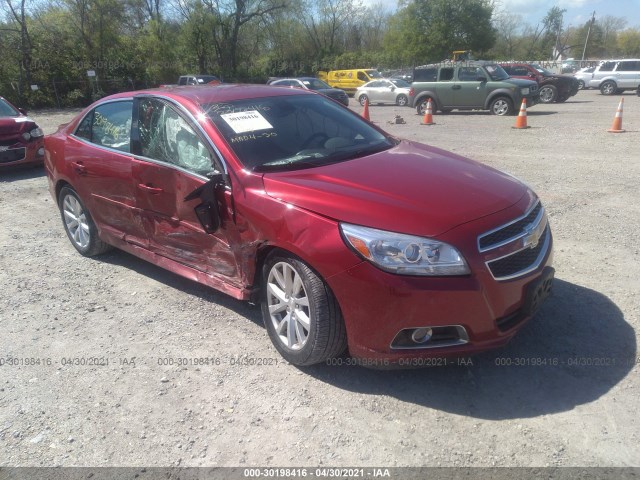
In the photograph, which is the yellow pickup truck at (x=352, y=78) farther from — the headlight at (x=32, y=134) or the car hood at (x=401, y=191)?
the car hood at (x=401, y=191)

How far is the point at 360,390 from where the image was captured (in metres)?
3.07

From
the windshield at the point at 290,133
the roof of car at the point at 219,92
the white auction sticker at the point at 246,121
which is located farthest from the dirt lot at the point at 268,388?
the roof of car at the point at 219,92

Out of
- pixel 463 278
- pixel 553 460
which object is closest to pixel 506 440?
pixel 553 460

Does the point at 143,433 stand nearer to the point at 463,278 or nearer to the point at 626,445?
the point at 463,278

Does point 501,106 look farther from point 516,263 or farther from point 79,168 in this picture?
point 516,263

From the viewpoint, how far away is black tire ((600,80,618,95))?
88.7 ft

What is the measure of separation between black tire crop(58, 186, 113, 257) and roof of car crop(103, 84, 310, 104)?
133 centimetres

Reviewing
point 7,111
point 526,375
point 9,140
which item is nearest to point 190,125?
point 526,375

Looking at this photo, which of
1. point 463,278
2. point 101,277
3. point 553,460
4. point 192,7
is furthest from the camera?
point 192,7

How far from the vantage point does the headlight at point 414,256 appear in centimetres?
270

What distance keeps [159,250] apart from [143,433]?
1.72 meters

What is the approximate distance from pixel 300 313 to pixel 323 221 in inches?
24.2

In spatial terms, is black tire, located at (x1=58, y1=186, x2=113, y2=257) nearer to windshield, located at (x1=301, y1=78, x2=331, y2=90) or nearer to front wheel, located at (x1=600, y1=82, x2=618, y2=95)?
windshield, located at (x1=301, y1=78, x2=331, y2=90)

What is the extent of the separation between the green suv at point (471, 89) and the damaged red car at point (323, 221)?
14996 millimetres
